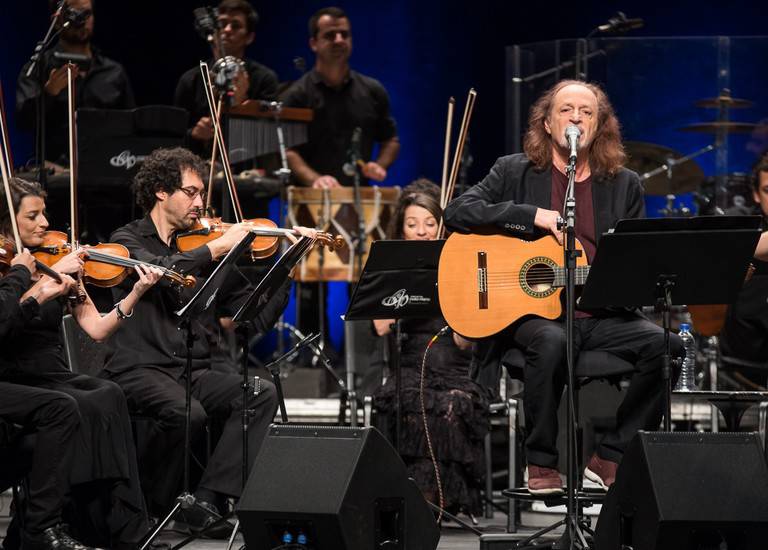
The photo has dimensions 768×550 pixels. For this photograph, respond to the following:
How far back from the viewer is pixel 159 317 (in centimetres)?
502

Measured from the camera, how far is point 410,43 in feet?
28.6

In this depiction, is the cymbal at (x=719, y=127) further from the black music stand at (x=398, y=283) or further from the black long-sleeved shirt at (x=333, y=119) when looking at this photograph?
the black music stand at (x=398, y=283)

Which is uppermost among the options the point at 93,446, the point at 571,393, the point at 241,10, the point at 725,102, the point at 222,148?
the point at 241,10

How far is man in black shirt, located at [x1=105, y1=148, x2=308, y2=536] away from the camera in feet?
15.8

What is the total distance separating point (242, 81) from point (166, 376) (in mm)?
1916

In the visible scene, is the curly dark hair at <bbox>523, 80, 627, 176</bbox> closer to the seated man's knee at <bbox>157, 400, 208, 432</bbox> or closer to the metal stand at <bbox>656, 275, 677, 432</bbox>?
the metal stand at <bbox>656, 275, 677, 432</bbox>

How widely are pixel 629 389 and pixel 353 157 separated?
295cm

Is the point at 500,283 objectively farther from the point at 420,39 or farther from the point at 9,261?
the point at 420,39

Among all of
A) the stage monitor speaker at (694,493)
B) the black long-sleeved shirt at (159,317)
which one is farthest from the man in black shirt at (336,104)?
the stage monitor speaker at (694,493)

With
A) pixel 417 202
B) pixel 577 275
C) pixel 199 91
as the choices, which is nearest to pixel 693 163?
pixel 417 202

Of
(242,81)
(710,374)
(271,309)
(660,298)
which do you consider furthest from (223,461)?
(710,374)

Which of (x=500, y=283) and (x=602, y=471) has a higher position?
(x=500, y=283)

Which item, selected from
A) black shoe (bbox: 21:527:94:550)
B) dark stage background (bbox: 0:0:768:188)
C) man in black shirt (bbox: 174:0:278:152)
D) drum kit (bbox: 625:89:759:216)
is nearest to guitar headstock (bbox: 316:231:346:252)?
black shoe (bbox: 21:527:94:550)

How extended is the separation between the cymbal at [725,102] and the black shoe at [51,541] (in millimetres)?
4484
